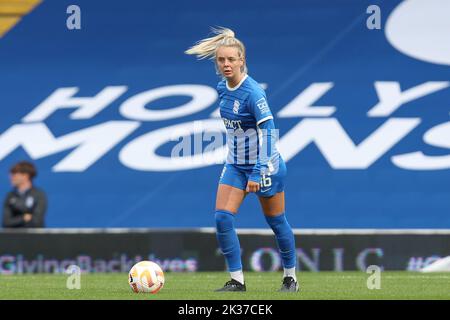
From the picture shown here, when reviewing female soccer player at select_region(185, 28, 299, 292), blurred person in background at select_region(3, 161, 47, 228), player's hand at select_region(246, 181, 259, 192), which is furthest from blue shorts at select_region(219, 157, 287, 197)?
blurred person in background at select_region(3, 161, 47, 228)

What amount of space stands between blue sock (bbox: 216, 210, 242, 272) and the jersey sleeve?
0.68m

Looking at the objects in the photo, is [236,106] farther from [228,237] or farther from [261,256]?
[261,256]

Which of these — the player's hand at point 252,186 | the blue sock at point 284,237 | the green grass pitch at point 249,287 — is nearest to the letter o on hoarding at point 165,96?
the green grass pitch at point 249,287

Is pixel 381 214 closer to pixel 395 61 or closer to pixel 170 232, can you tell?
pixel 395 61

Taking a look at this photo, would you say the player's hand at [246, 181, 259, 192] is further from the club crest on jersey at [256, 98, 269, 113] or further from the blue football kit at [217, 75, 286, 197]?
the club crest on jersey at [256, 98, 269, 113]

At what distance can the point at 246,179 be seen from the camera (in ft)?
26.7

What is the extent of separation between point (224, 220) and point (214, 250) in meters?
4.61

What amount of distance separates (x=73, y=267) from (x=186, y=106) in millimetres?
3084

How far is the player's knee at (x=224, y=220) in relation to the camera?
7988mm

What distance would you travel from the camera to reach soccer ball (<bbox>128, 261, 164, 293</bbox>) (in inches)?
323

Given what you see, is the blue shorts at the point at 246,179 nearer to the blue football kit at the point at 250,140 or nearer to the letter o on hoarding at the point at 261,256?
the blue football kit at the point at 250,140

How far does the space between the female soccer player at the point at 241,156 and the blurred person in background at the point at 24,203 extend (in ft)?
16.8
